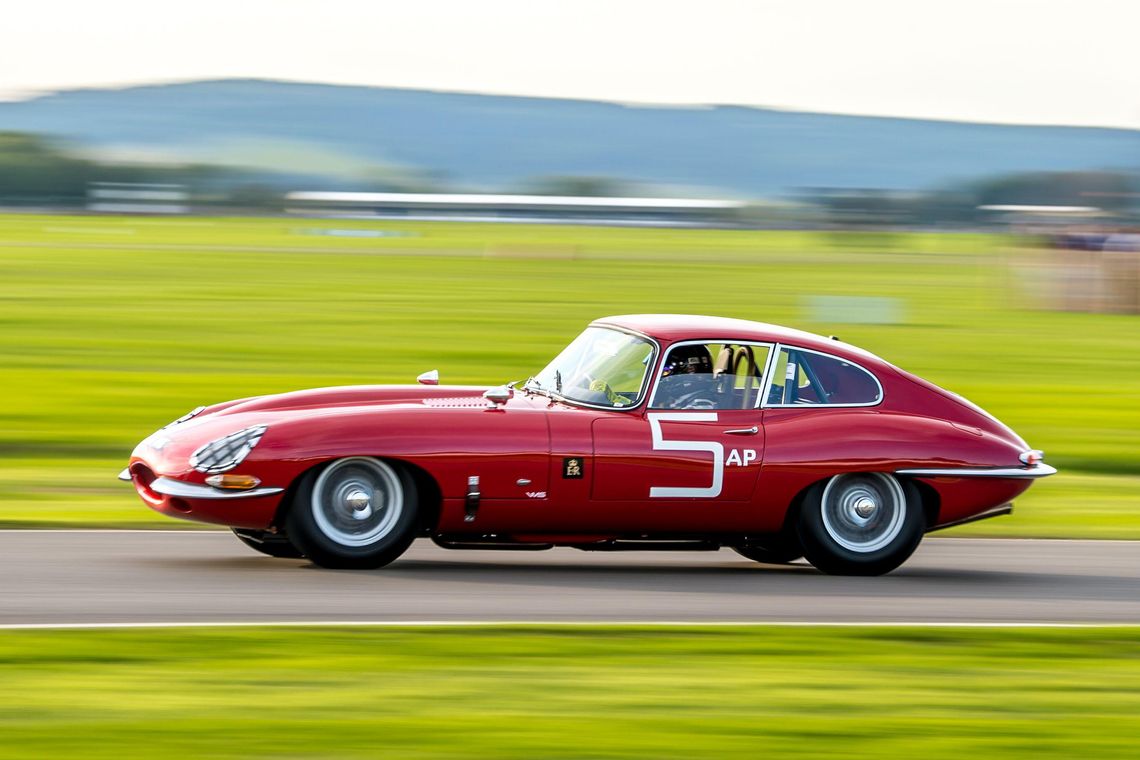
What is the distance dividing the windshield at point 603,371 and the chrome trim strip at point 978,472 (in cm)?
139

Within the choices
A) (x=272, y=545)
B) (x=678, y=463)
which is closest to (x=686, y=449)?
(x=678, y=463)

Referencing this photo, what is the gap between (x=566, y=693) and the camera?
5688 millimetres

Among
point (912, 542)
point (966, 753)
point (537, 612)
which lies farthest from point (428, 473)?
point (966, 753)

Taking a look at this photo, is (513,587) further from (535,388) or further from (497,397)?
(535,388)

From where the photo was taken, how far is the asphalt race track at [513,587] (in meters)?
7.00

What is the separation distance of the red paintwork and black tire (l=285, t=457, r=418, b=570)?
11 centimetres

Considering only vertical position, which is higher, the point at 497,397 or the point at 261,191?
the point at 261,191

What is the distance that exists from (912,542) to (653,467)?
57.7 inches

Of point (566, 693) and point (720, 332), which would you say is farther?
point (720, 332)

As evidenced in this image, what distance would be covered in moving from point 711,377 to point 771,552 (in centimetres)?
120

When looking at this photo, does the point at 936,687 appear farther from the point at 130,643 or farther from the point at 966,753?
the point at 130,643

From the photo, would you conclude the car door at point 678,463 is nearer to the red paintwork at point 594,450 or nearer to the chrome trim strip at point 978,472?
the red paintwork at point 594,450

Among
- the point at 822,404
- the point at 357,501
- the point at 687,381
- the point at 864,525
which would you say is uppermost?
the point at 687,381

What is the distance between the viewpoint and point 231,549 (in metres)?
8.71
